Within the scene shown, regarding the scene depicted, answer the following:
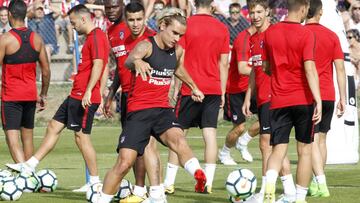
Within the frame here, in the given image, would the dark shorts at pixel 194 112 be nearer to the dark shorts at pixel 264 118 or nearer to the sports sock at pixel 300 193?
the dark shorts at pixel 264 118

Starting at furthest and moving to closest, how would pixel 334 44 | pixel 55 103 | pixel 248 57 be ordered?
pixel 55 103 → pixel 248 57 → pixel 334 44

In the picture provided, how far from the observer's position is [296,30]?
1120 centimetres

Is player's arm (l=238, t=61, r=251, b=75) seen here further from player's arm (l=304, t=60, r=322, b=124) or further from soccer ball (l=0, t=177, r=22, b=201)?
player's arm (l=304, t=60, r=322, b=124)

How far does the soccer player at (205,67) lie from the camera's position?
14.3m

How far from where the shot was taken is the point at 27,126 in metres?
14.9

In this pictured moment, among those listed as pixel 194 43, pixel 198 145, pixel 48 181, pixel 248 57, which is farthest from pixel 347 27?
pixel 48 181

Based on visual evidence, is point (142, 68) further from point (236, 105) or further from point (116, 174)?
point (236, 105)

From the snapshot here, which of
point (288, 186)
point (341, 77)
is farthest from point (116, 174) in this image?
point (341, 77)

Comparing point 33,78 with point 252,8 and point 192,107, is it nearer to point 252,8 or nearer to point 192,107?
point 192,107

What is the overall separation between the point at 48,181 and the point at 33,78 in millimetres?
1730

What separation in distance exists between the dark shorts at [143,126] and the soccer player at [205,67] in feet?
8.14

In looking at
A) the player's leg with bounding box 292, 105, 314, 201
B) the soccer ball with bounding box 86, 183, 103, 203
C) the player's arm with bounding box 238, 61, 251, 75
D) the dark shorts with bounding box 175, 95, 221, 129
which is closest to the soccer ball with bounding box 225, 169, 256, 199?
the player's leg with bounding box 292, 105, 314, 201

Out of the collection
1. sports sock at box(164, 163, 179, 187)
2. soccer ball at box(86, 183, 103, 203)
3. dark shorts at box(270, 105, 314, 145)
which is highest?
dark shorts at box(270, 105, 314, 145)

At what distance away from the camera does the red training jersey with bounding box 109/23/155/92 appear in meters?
12.8
